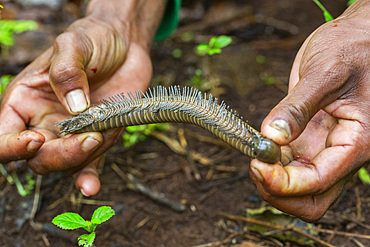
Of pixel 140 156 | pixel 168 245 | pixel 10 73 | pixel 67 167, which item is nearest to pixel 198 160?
pixel 140 156

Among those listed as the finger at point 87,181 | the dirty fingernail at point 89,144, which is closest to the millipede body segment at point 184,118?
the dirty fingernail at point 89,144

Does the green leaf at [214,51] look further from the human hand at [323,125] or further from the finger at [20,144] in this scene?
the finger at [20,144]

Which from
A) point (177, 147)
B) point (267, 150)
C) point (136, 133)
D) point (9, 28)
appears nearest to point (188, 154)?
point (177, 147)

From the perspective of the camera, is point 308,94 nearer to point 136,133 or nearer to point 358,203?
point 358,203

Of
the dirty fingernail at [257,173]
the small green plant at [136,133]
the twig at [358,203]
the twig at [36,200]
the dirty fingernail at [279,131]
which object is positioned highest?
the dirty fingernail at [279,131]

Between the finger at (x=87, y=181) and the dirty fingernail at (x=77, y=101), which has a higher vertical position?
the dirty fingernail at (x=77, y=101)

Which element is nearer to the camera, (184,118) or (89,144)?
(184,118)
